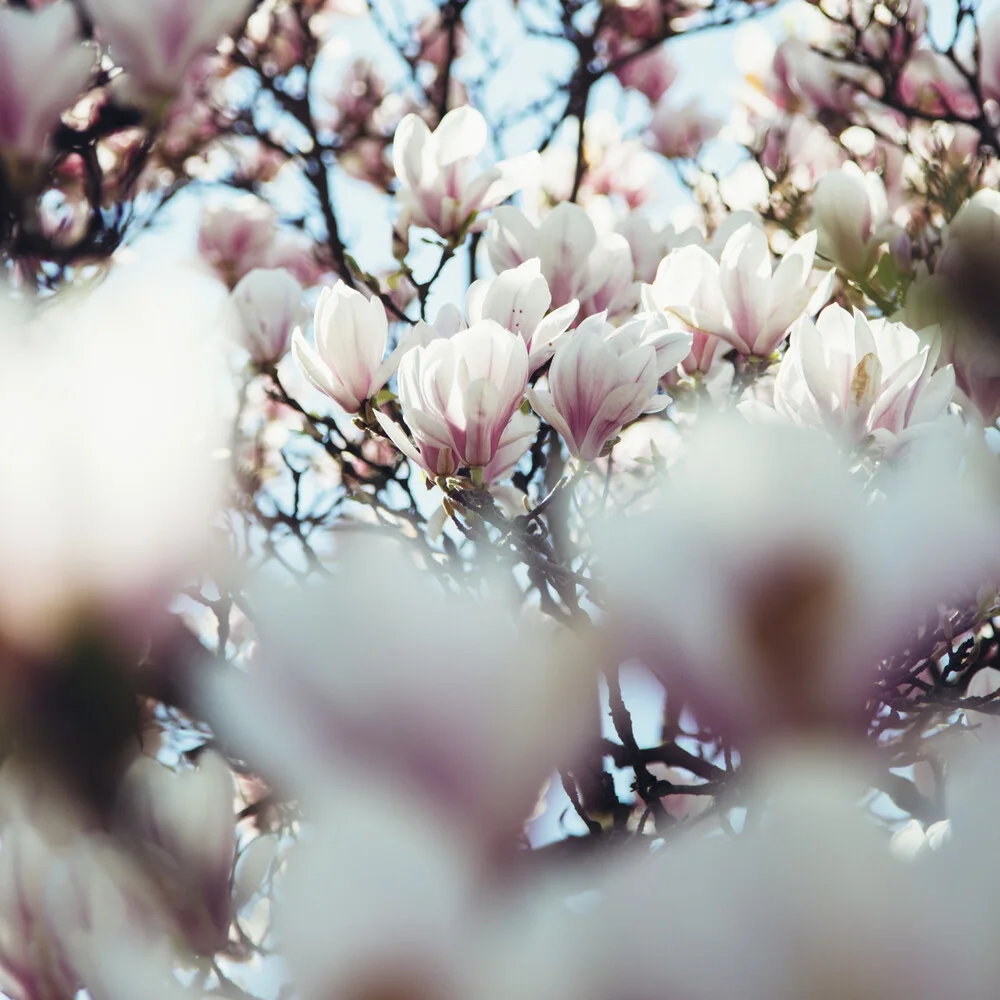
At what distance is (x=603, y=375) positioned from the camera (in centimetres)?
75

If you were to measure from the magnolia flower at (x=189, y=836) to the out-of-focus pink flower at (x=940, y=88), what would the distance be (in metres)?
1.56

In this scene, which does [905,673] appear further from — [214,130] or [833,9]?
[214,130]

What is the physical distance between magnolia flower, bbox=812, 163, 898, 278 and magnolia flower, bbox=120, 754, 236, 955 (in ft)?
3.02

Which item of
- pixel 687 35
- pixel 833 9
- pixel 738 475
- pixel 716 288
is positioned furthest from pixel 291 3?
pixel 738 475

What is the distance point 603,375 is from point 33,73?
0.66 m

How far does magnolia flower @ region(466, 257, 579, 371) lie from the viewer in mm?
778

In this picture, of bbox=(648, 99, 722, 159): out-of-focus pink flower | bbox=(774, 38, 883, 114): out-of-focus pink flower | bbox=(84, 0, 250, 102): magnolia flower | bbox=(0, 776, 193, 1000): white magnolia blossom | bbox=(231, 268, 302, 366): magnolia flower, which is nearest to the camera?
bbox=(0, 776, 193, 1000): white magnolia blossom

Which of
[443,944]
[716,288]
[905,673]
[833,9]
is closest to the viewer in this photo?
[443,944]

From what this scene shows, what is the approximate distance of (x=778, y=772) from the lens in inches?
12.2

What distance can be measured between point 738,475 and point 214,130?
2129 millimetres

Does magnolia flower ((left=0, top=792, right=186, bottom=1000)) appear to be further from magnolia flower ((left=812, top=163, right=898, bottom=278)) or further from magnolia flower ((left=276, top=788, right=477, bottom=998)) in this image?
magnolia flower ((left=812, top=163, right=898, bottom=278))

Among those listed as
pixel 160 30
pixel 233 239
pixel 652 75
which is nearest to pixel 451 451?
pixel 160 30

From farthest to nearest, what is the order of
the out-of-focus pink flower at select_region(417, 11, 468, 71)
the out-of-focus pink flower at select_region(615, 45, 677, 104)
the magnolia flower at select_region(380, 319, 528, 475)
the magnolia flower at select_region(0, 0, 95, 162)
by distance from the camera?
Answer: 1. the out-of-focus pink flower at select_region(615, 45, 677, 104)
2. the out-of-focus pink flower at select_region(417, 11, 468, 71)
3. the magnolia flower at select_region(0, 0, 95, 162)
4. the magnolia flower at select_region(380, 319, 528, 475)

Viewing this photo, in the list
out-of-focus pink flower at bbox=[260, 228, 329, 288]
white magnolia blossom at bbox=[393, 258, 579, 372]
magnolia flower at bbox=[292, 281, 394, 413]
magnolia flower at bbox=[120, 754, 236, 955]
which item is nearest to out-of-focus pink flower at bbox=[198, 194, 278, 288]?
out-of-focus pink flower at bbox=[260, 228, 329, 288]
